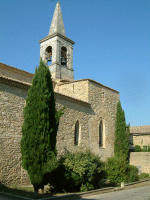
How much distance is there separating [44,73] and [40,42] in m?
19.3

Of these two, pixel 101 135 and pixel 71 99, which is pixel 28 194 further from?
pixel 101 135

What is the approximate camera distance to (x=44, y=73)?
33.0 ft

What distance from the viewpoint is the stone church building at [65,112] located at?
11.0 m

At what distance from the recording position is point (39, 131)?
9.27 metres

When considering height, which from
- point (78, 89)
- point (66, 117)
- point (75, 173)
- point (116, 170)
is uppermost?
point (78, 89)

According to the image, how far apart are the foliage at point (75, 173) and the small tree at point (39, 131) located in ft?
3.89

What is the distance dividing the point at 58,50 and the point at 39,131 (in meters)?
18.0

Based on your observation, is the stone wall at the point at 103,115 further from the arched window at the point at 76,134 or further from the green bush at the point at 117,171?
the green bush at the point at 117,171

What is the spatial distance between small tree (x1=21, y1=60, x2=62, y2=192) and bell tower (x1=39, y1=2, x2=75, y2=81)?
586 inches

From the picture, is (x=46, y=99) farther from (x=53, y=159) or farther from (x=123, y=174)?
(x=123, y=174)

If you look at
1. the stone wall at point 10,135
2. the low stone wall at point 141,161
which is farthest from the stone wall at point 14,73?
the low stone wall at point 141,161

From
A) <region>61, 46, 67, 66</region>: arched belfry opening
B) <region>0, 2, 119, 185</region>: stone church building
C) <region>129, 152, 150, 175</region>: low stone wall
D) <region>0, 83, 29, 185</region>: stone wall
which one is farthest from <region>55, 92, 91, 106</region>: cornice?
<region>61, 46, 67, 66</region>: arched belfry opening

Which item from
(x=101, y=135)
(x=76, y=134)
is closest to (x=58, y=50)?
(x=101, y=135)

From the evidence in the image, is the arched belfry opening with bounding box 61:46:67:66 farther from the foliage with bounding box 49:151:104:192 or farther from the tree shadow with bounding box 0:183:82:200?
the tree shadow with bounding box 0:183:82:200
